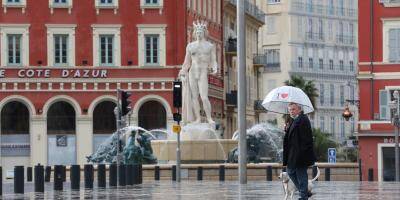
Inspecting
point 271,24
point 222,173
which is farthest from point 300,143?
point 271,24

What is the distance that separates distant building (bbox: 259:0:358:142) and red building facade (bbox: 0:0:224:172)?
1918 inches

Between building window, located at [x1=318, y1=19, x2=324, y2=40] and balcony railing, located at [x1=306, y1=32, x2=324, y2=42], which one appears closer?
balcony railing, located at [x1=306, y1=32, x2=324, y2=42]

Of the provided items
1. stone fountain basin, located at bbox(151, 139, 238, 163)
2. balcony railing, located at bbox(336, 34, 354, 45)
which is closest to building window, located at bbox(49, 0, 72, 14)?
stone fountain basin, located at bbox(151, 139, 238, 163)

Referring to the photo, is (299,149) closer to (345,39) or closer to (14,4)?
(14,4)

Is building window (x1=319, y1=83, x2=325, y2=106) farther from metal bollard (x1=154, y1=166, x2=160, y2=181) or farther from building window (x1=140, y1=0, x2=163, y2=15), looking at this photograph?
metal bollard (x1=154, y1=166, x2=160, y2=181)

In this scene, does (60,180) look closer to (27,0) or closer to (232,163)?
(232,163)

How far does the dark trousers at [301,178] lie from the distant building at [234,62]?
79483mm

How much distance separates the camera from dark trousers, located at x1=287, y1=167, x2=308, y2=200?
80.2 feet

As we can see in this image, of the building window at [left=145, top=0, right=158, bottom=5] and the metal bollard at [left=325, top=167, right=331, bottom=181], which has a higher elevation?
the building window at [left=145, top=0, right=158, bottom=5]

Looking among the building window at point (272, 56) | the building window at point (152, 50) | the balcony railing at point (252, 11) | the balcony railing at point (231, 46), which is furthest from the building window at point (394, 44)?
the building window at point (272, 56)

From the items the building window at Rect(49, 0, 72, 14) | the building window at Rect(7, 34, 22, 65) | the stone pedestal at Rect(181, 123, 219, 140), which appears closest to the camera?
the stone pedestal at Rect(181, 123, 219, 140)

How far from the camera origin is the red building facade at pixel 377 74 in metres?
77.8

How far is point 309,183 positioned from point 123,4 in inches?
2572

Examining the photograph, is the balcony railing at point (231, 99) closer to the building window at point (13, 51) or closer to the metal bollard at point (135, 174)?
the building window at point (13, 51)
